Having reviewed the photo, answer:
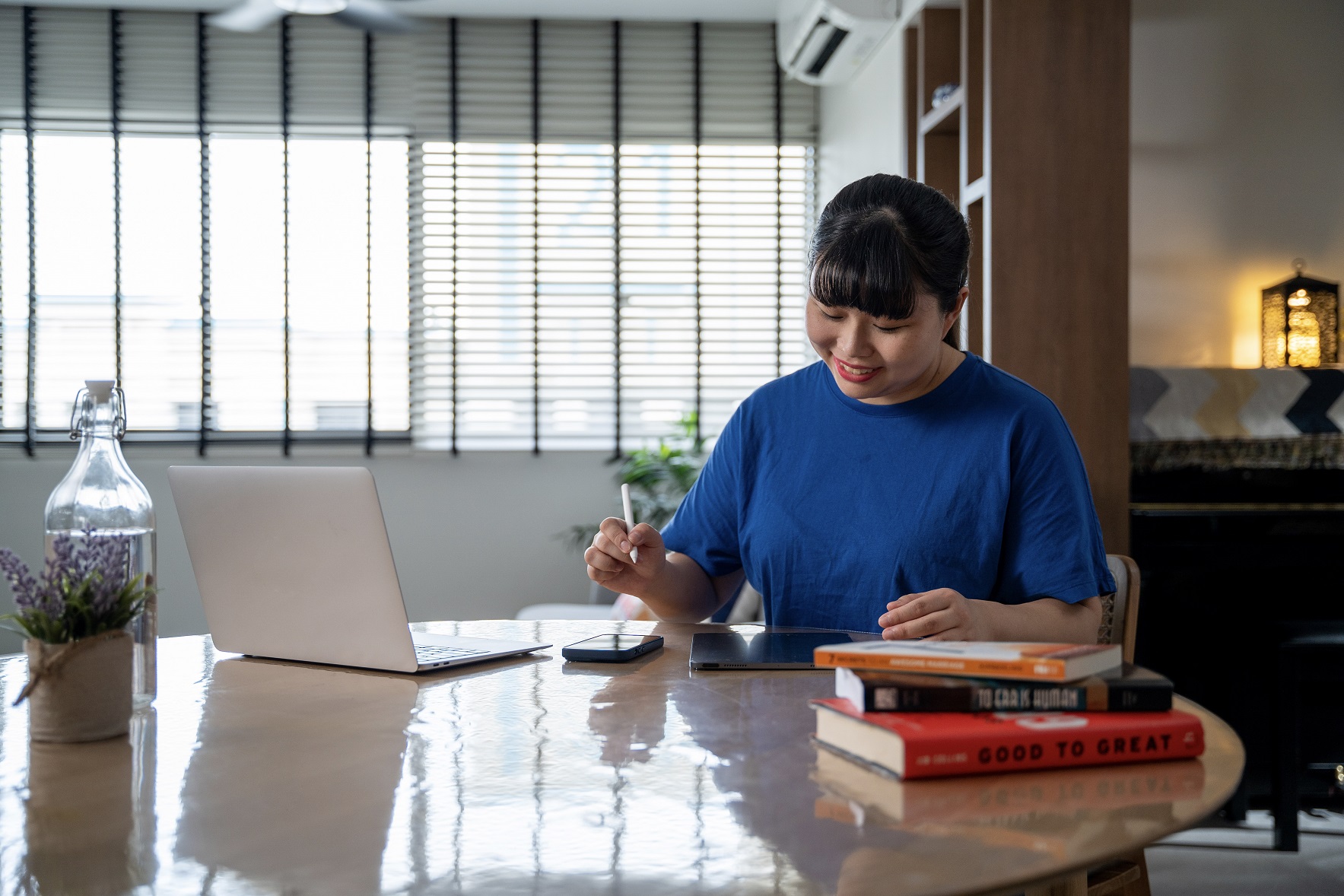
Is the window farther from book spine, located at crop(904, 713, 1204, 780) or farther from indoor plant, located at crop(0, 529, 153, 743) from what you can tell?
book spine, located at crop(904, 713, 1204, 780)

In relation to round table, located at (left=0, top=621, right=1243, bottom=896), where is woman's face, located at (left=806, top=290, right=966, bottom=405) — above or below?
above

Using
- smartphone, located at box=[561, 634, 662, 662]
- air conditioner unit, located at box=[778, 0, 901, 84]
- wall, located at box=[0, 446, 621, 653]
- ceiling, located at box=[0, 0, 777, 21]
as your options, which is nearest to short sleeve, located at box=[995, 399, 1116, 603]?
smartphone, located at box=[561, 634, 662, 662]

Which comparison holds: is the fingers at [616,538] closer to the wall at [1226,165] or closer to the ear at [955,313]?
the ear at [955,313]

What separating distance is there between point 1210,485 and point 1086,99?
1037 mm

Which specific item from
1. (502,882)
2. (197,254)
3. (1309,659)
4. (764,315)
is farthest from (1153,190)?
(197,254)

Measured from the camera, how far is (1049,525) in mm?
1345

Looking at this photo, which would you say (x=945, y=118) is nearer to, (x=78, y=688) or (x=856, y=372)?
(x=856, y=372)

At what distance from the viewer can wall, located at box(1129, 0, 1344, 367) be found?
323 cm

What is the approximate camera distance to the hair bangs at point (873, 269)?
1.34m

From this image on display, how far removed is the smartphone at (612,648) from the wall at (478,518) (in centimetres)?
312

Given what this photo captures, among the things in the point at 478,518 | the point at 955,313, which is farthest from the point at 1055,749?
the point at 478,518

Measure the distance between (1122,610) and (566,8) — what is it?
12.2ft

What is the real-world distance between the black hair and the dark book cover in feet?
2.14

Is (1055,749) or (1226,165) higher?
(1226,165)
